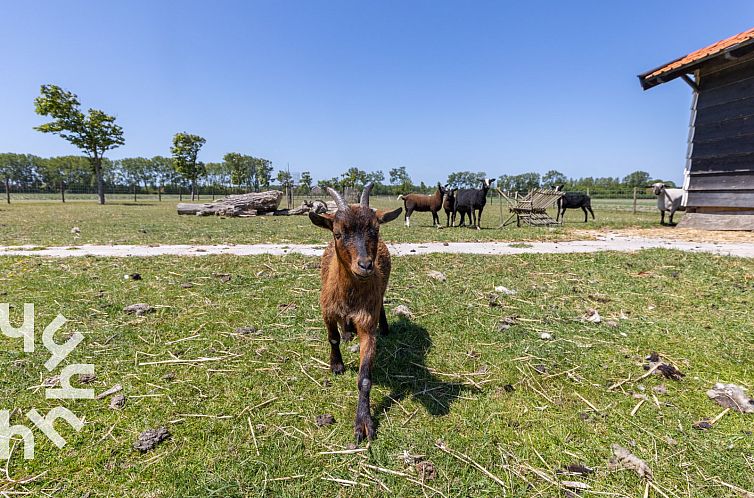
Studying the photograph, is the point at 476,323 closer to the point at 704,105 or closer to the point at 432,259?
the point at 432,259

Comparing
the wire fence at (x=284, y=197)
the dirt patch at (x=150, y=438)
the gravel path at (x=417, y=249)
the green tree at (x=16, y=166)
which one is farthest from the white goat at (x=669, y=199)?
the green tree at (x=16, y=166)

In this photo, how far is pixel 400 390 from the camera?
10.7ft

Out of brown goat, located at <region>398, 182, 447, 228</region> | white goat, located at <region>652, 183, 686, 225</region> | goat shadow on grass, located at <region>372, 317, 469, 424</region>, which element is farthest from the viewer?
brown goat, located at <region>398, 182, 447, 228</region>

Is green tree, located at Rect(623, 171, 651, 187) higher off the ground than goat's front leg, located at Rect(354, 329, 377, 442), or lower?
higher

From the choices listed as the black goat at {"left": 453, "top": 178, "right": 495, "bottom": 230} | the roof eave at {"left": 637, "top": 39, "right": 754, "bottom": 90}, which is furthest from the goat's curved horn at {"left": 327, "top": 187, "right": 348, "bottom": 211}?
the roof eave at {"left": 637, "top": 39, "right": 754, "bottom": 90}

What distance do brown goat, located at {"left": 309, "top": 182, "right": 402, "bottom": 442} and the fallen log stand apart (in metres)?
21.1

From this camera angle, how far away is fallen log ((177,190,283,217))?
22.6 m

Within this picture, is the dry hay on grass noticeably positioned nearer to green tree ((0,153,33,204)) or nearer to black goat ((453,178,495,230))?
black goat ((453,178,495,230))

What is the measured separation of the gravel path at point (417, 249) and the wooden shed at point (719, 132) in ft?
13.3

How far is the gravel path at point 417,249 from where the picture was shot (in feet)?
26.6

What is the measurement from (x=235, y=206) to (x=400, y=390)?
22118 mm

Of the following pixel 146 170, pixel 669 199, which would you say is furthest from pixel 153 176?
pixel 669 199

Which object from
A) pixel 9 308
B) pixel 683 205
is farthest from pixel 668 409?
pixel 683 205

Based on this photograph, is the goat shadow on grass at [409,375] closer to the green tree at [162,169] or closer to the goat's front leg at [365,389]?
the goat's front leg at [365,389]
